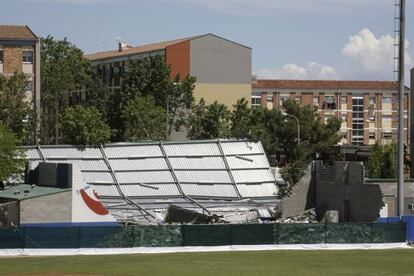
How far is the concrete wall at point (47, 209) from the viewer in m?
55.3

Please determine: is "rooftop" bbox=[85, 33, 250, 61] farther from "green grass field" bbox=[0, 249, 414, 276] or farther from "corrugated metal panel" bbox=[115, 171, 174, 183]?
"green grass field" bbox=[0, 249, 414, 276]

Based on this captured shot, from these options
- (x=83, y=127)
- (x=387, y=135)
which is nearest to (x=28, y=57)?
(x=83, y=127)

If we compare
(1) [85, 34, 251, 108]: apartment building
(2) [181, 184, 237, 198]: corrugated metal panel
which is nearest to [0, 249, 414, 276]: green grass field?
(2) [181, 184, 237, 198]: corrugated metal panel

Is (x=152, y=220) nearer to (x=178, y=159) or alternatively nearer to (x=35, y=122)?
(x=178, y=159)

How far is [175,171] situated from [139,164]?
9.48 ft

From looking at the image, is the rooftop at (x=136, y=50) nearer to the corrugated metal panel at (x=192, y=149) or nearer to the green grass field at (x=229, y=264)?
the corrugated metal panel at (x=192, y=149)

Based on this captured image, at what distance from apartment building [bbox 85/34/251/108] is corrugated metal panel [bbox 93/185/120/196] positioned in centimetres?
5407

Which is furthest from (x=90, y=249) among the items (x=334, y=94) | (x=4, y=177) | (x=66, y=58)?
(x=334, y=94)

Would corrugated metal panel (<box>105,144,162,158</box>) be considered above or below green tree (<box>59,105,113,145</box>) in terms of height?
below

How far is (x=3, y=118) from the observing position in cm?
9262

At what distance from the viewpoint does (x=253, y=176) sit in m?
71.8

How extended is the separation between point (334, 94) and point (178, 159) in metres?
97.3

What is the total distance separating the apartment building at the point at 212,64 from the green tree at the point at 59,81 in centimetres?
887

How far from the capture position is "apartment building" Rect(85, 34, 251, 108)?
123m
